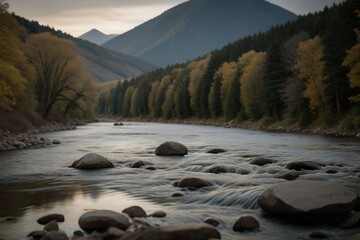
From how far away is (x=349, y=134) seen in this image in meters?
39.2

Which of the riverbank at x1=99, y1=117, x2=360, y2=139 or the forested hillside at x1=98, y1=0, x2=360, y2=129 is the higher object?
the forested hillside at x1=98, y1=0, x2=360, y2=129

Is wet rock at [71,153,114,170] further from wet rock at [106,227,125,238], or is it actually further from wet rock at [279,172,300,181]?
wet rock at [106,227,125,238]

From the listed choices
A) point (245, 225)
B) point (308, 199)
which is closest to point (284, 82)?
point (308, 199)

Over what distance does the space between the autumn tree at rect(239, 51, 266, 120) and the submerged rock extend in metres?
49.8

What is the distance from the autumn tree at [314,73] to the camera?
48.3 m

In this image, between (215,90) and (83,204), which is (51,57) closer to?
(215,90)

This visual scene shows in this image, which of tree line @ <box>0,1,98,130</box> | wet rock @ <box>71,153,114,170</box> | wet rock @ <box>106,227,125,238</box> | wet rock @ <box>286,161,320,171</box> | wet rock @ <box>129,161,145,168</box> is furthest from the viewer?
tree line @ <box>0,1,98,130</box>

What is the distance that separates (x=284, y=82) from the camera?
198 ft

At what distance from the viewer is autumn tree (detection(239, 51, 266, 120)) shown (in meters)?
65.2

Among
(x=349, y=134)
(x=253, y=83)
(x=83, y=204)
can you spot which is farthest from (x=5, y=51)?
(x=253, y=83)

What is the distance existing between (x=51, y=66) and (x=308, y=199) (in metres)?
54.5

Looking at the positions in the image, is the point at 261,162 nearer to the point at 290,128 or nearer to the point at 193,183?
the point at 193,183

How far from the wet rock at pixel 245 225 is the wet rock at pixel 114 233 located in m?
2.78

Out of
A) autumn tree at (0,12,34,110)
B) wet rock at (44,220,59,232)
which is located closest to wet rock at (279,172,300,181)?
wet rock at (44,220,59,232)
